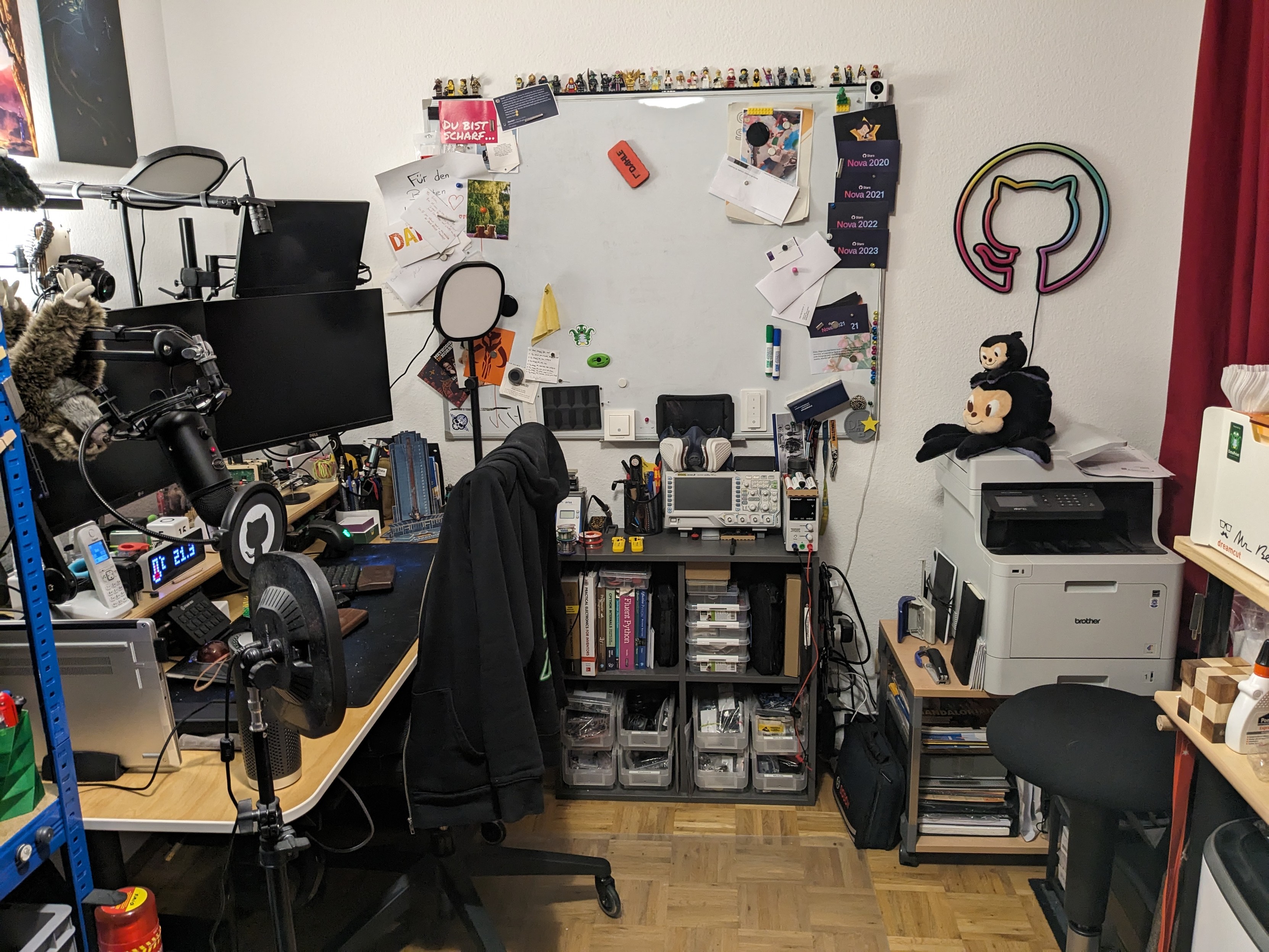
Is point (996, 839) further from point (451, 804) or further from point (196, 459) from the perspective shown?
point (196, 459)

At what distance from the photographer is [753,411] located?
2.80 m

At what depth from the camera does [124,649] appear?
147 centimetres

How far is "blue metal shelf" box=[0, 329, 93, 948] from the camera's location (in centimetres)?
112

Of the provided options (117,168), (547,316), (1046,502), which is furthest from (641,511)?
(117,168)

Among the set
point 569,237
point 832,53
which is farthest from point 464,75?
point 832,53

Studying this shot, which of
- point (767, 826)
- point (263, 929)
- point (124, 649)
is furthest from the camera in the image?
point (767, 826)

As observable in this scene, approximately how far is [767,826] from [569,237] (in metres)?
1.84

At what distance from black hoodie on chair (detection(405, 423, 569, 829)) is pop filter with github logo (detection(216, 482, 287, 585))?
14.1 inches

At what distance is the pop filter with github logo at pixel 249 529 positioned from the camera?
1.29 meters

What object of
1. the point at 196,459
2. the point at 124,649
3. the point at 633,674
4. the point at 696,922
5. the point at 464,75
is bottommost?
the point at 696,922

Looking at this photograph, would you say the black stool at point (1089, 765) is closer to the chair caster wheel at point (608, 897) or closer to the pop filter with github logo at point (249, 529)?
the chair caster wheel at point (608, 897)

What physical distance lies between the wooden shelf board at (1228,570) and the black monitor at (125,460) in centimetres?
193

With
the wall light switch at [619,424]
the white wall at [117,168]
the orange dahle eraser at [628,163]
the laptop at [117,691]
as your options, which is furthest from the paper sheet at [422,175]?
the laptop at [117,691]

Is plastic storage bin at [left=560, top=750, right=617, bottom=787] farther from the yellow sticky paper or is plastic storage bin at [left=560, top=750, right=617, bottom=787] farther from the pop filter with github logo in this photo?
the pop filter with github logo
